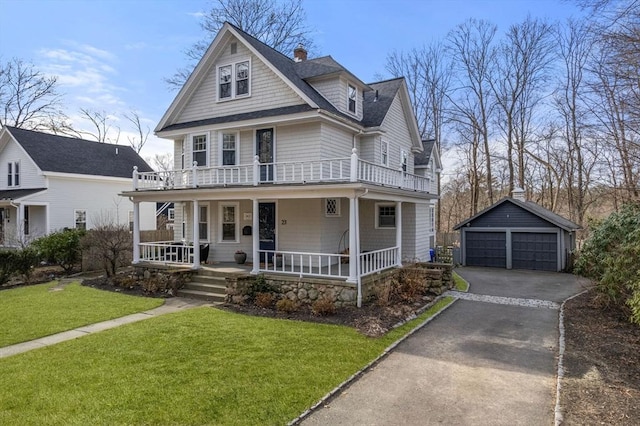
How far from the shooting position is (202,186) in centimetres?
1409

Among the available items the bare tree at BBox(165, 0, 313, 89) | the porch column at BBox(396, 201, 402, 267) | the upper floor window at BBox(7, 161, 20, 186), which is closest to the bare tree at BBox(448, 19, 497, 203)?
the bare tree at BBox(165, 0, 313, 89)

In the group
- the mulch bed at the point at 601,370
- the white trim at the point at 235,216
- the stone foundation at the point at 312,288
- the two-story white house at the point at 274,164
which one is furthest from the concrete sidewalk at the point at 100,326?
the mulch bed at the point at 601,370

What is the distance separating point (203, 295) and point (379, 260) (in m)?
6.12

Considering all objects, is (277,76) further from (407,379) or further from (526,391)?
(526,391)

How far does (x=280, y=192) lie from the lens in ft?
40.0

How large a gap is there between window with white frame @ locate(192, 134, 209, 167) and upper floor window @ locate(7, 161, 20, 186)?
15.4 m

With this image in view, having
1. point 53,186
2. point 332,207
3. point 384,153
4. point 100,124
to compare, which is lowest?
point 332,207

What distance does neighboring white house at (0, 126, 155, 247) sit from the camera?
22188mm

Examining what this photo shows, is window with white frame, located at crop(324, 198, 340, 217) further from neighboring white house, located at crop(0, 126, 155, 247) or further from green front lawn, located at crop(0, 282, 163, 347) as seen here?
neighboring white house, located at crop(0, 126, 155, 247)

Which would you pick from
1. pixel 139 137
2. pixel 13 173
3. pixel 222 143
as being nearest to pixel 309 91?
pixel 222 143

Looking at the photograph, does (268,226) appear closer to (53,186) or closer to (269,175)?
(269,175)

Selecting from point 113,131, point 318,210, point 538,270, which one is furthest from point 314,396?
point 113,131

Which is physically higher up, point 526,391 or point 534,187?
point 534,187

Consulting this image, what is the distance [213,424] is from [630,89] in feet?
43.7
